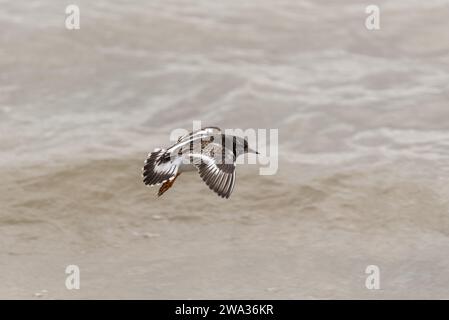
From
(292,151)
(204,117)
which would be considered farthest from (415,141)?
(204,117)

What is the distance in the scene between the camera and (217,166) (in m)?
5.34

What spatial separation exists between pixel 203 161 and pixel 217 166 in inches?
3.5

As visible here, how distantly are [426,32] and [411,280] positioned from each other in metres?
3.96

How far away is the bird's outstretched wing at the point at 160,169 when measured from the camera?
5.42 m

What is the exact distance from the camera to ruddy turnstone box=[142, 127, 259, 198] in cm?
524

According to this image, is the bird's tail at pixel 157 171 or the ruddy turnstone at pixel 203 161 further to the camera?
the bird's tail at pixel 157 171

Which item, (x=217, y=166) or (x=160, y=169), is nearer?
(x=217, y=166)

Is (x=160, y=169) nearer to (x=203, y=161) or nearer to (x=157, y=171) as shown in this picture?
(x=157, y=171)

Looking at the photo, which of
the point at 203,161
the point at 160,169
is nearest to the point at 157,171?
the point at 160,169

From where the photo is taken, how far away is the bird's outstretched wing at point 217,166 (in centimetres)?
518

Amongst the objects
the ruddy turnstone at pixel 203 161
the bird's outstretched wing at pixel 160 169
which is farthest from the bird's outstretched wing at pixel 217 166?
the bird's outstretched wing at pixel 160 169

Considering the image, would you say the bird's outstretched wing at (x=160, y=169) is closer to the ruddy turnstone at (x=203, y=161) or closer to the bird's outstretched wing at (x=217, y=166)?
the ruddy turnstone at (x=203, y=161)

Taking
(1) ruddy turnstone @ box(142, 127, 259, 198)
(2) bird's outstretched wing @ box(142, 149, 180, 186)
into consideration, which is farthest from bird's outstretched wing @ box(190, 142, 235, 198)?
(2) bird's outstretched wing @ box(142, 149, 180, 186)
